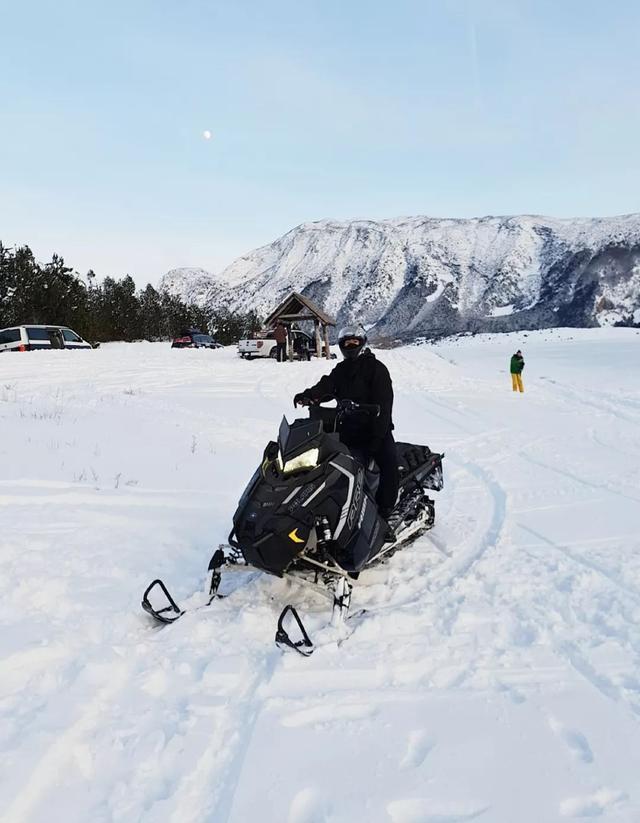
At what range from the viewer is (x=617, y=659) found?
11.2 feet

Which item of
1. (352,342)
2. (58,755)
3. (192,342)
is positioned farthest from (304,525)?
(192,342)

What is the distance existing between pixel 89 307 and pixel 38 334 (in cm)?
3280

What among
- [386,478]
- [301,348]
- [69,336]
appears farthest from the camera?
[301,348]

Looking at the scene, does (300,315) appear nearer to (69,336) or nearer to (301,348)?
(301,348)

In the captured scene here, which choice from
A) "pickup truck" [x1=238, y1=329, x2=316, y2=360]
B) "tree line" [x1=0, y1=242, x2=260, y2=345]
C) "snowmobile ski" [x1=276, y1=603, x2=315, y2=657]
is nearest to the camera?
"snowmobile ski" [x1=276, y1=603, x2=315, y2=657]

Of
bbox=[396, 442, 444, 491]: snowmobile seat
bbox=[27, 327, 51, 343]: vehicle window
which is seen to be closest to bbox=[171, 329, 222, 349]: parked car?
bbox=[27, 327, 51, 343]: vehicle window

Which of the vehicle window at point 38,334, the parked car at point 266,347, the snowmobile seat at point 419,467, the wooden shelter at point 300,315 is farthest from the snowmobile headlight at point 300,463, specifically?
the wooden shelter at point 300,315

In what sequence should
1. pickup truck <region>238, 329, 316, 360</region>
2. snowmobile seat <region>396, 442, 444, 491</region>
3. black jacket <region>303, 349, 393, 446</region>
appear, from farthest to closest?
pickup truck <region>238, 329, 316, 360</region> → snowmobile seat <region>396, 442, 444, 491</region> → black jacket <region>303, 349, 393, 446</region>

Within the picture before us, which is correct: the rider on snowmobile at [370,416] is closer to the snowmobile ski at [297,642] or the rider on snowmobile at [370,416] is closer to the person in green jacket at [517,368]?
the snowmobile ski at [297,642]

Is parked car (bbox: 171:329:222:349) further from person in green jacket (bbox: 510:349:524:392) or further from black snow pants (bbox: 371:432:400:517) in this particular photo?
black snow pants (bbox: 371:432:400:517)

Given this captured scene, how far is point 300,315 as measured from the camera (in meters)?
34.0

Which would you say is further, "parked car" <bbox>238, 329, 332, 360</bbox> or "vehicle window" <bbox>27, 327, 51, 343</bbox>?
"parked car" <bbox>238, 329, 332, 360</bbox>

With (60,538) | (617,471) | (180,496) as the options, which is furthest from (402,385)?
(60,538)

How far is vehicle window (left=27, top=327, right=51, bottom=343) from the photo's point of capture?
75.0 feet
